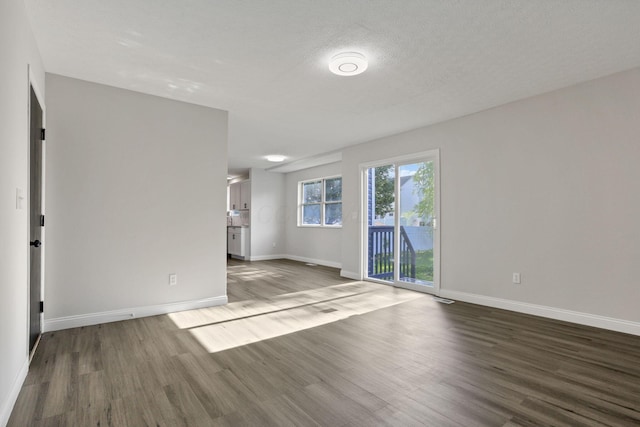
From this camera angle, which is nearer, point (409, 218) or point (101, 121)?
point (101, 121)

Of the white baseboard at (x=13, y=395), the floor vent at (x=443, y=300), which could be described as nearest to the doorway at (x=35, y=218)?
the white baseboard at (x=13, y=395)

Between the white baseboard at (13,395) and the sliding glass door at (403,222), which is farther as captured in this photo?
the sliding glass door at (403,222)

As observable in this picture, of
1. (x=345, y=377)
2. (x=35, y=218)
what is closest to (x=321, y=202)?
(x=35, y=218)

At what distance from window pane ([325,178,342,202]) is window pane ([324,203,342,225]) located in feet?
0.45

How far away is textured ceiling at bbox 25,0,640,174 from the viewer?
84.7 inches

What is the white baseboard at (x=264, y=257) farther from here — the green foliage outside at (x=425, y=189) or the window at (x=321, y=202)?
the green foliage outside at (x=425, y=189)

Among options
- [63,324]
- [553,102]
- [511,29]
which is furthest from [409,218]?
[63,324]

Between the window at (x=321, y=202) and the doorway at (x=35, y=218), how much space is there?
211 inches

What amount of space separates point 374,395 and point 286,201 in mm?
7455

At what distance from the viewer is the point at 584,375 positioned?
7.28 ft

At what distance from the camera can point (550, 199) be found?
3533mm

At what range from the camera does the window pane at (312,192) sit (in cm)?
805

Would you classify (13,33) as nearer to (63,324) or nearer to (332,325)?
(63,324)

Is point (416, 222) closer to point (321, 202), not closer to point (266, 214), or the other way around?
point (321, 202)
